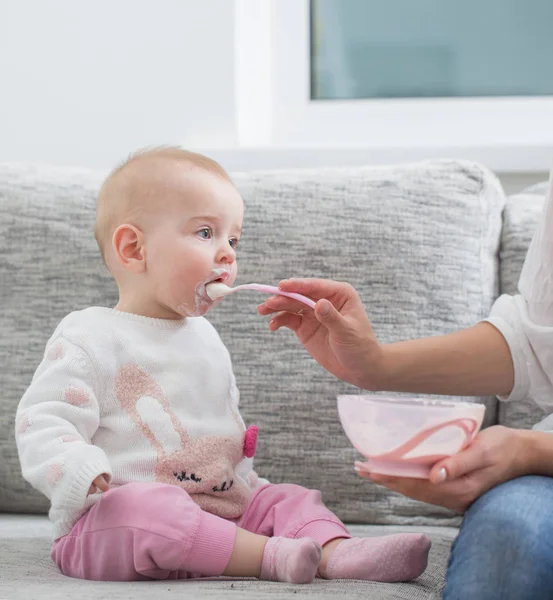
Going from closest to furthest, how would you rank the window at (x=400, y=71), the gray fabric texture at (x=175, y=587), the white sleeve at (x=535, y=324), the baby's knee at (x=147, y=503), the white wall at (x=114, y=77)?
the gray fabric texture at (x=175, y=587) < the baby's knee at (x=147, y=503) < the white sleeve at (x=535, y=324) < the white wall at (x=114, y=77) < the window at (x=400, y=71)

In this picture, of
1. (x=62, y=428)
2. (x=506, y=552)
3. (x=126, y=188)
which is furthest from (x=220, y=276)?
(x=506, y=552)

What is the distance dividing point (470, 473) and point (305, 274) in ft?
1.96

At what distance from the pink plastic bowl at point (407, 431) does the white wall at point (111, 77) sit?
118 centimetres

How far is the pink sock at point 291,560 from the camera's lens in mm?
955

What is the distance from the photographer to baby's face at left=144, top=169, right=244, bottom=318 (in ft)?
3.65

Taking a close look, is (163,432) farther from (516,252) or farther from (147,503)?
(516,252)

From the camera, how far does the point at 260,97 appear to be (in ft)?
6.98

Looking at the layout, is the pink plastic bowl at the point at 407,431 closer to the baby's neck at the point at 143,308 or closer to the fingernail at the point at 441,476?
the fingernail at the point at 441,476

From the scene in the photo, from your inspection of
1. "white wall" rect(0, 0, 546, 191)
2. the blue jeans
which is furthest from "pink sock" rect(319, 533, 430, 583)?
"white wall" rect(0, 0, 546, 191)

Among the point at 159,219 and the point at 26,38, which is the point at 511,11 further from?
the point at 159,219

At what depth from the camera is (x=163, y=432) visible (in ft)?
3.54

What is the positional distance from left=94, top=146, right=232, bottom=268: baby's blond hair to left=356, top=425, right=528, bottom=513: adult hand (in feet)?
1.58

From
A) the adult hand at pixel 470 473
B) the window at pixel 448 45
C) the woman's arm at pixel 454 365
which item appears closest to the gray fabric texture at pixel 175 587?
the adult hand at pixel 470 473

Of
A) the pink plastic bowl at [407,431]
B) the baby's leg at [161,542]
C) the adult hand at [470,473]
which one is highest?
the pink plastic bowl at [407,431]
